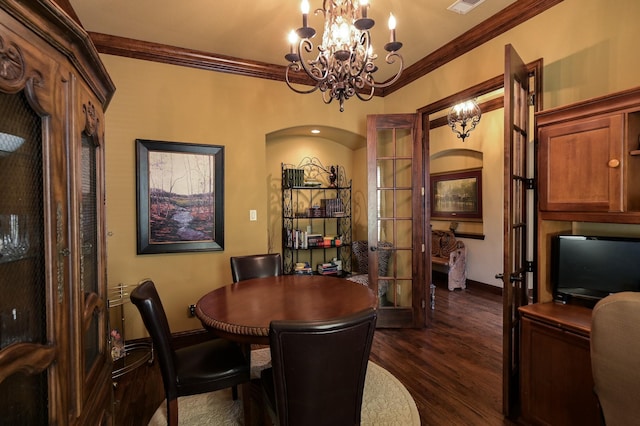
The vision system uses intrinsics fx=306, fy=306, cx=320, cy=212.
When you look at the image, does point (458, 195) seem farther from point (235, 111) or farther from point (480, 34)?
point (235, 111)

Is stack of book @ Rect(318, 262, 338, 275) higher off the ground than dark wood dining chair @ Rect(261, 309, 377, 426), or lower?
lower

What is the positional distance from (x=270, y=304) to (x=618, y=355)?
1592 mm

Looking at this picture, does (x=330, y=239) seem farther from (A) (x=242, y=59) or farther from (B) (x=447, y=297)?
(A) (x=242, y=59)

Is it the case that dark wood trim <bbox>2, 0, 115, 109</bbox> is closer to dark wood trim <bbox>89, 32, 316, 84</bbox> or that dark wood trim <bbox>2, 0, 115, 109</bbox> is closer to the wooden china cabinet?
the wooden china cabinet

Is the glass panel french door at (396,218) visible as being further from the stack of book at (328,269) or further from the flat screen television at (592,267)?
the flat screen television at (592,267)

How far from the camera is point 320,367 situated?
123cm

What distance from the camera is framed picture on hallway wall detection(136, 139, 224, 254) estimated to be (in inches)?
118

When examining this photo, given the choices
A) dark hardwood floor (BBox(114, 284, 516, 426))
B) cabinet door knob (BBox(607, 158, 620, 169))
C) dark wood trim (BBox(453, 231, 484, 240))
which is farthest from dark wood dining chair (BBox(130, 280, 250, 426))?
dark wood trim (BBox(453, 231, 484, 240))

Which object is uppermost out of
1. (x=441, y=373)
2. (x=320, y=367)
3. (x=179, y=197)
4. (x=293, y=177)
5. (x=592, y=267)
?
(x=293, y=177)

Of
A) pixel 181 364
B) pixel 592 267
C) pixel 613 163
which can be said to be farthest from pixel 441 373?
pixel 181 364

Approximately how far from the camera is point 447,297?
4906 millimetres

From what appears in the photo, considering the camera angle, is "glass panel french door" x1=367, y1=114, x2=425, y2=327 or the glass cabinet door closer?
the glass cabinet door

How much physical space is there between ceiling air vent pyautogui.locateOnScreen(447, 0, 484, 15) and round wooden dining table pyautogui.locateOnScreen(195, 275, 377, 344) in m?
2.27

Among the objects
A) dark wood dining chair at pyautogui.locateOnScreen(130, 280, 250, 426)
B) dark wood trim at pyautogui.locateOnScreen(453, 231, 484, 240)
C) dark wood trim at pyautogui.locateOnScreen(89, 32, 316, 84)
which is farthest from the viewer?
dark wood trim at pyautogui.locateOnScreen(453, 231, 484, 240)
